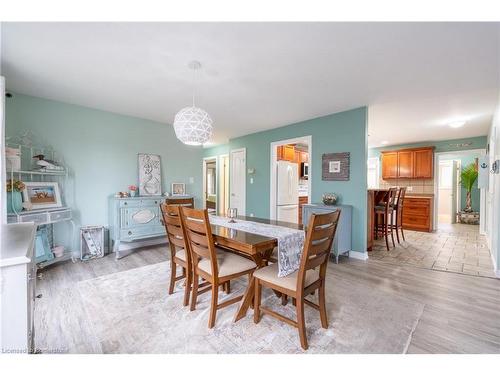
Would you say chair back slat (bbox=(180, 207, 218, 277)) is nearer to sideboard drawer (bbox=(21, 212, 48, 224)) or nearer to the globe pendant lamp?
the globe pendant lamp

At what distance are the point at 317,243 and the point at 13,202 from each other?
3.34m

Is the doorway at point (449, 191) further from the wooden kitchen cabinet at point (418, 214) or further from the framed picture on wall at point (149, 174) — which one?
the framed picture on wall at point (149, 174)

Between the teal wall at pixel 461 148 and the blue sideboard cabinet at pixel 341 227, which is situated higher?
the teal wall at pixel 461 148

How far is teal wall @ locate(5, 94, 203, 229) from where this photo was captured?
3.22 m

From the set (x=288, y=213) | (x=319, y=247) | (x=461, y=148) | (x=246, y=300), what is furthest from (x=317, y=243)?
(x=461, y=148)

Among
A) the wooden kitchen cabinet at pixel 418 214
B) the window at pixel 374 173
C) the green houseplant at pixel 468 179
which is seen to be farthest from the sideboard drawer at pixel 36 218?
the green houseplant at pixel 468 179

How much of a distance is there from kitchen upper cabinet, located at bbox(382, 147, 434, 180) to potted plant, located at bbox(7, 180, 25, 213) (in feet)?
24.9

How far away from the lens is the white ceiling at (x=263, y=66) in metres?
1.78

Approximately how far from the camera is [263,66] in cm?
232

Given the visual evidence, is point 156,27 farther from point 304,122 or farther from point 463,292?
point 463,292

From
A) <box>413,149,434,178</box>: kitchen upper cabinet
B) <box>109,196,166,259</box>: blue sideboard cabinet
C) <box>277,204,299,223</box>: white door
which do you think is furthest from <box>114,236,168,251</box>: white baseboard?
<box>413,149,434,178</box>: kitchen upper cabinet

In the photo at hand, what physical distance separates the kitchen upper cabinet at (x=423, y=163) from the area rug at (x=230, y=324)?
4855 mm
